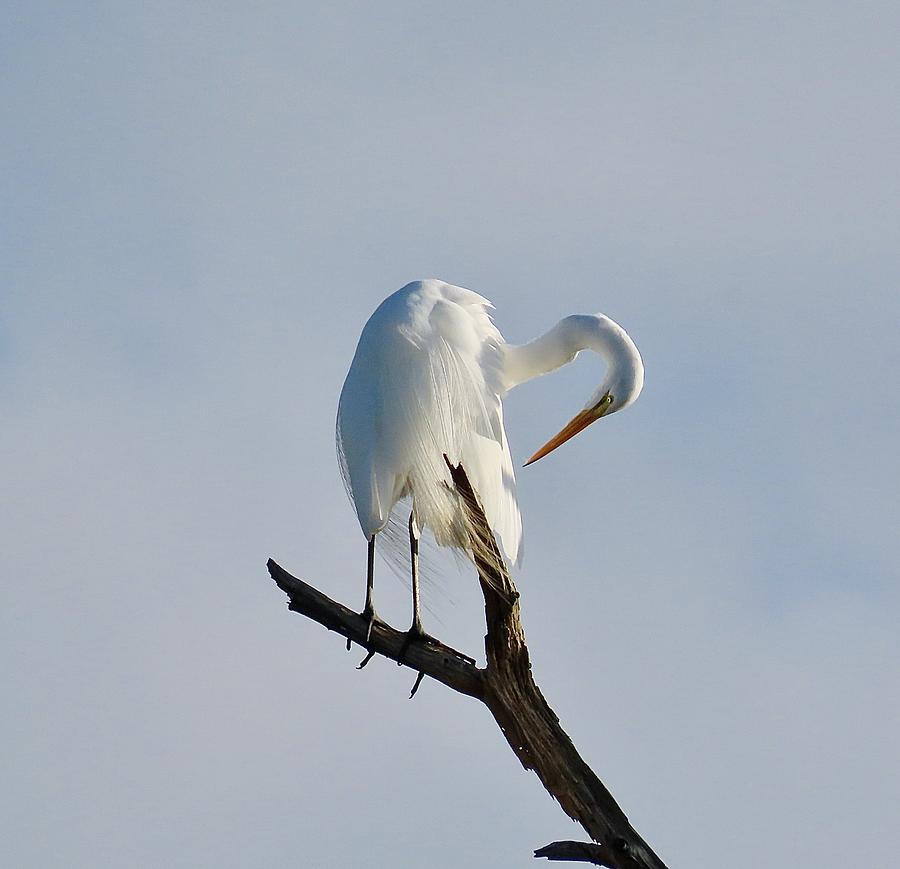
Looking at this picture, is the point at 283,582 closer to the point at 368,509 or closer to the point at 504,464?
the point at 368,509

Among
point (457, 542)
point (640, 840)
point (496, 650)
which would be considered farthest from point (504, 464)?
point (640, 840)

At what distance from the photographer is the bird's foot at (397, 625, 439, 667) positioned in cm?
617

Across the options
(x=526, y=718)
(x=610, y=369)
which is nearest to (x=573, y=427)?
(x=610, y=369)

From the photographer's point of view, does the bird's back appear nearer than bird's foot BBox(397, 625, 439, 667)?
No

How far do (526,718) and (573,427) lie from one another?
2590 millimetres

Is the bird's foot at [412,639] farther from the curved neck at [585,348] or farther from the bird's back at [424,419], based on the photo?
the curved neck at [585,348]

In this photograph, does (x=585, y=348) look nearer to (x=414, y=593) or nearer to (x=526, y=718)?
(x=414, y=593)

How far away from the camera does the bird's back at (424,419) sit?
21.9 feet

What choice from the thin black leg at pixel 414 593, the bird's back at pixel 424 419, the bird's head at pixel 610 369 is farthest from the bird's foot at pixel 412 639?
the bird's head at pixel 610 369

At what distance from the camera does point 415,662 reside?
6.07 metres

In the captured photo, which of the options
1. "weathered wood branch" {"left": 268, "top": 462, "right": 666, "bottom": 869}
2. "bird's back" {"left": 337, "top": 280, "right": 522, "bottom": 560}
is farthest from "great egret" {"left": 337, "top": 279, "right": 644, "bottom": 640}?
"weathered wood branch" {"left": 268, "top": 462, "right": 666, "bottom": 869}

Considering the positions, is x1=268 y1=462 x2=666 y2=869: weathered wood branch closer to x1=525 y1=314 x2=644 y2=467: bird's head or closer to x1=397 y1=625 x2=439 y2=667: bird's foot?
x1=397 y1=625 x2=439 y2=667: bird's foot

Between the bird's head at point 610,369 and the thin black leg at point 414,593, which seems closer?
the thin black leg at point 414,593

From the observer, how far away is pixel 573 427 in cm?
773
